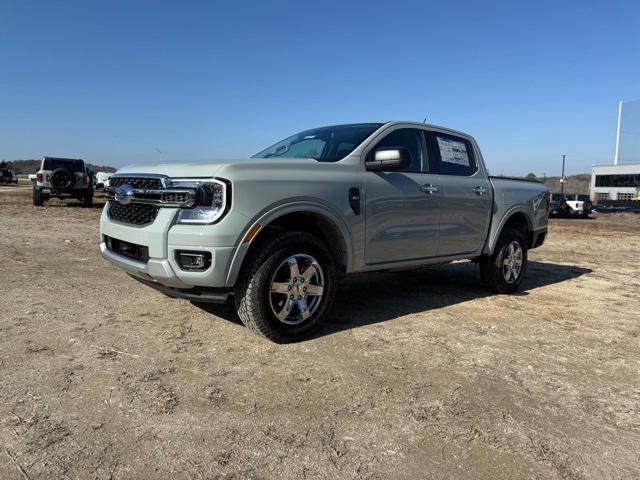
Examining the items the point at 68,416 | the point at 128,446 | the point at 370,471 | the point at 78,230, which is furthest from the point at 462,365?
the point at 78,230

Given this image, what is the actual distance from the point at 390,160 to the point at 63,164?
17170 millimetres

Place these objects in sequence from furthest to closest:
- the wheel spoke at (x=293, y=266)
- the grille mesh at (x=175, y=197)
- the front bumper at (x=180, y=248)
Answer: the wheel spoke at (x=293, y=266), the grille mesh at (x=175, y=197), the front bumper at (x=180, y=248)

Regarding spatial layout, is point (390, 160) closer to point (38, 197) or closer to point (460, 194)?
point (460, 194)

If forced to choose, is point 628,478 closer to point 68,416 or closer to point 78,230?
point 68,416

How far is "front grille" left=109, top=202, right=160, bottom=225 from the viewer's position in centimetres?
374

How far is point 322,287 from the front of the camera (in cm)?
400

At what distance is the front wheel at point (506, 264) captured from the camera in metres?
5.93

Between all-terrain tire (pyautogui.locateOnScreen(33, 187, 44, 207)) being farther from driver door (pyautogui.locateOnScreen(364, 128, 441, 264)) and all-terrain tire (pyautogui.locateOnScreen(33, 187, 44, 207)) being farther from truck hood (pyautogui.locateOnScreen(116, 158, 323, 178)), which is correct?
driver door (pyautogui.locateOnScreen(364, 128, 441, 264))

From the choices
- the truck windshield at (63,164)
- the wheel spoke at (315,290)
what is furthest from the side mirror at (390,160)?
the truck windshield at (63,164)

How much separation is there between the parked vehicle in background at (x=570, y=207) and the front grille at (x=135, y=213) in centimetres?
2607

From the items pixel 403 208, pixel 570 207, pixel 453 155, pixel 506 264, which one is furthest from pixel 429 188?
pixel 570 207

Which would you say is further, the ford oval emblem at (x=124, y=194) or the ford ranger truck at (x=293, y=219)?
the ford oval emblem at (x=124, y=194)

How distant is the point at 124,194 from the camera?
3.87 m

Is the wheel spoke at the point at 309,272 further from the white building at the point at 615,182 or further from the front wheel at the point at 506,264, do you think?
the white building at the point at 615,182
